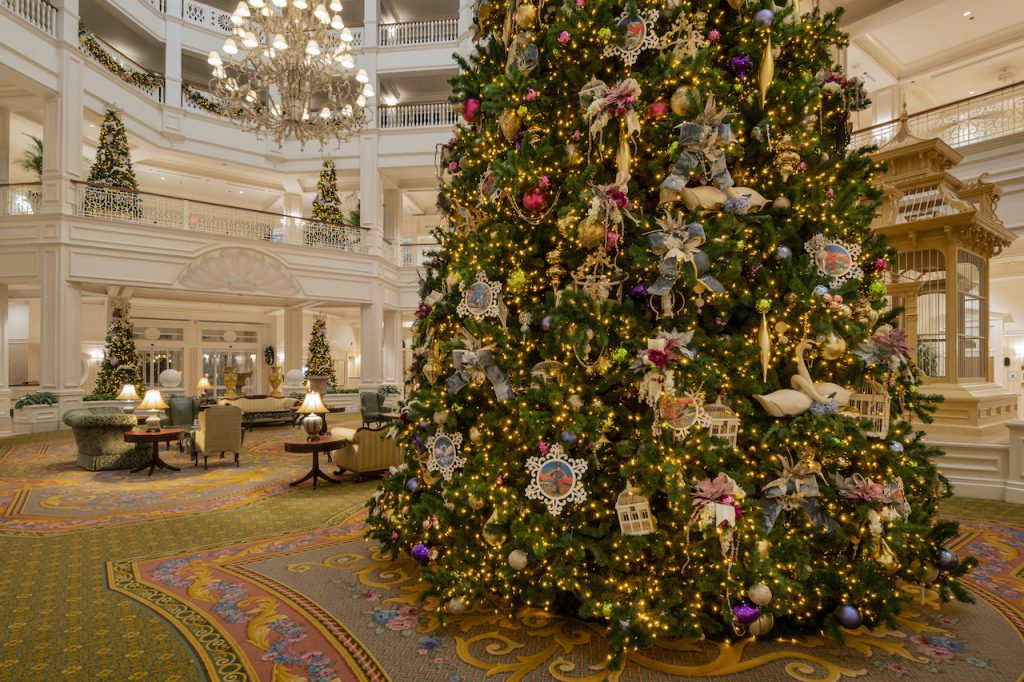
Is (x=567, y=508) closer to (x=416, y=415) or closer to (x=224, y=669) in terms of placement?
(x=416, y=415)

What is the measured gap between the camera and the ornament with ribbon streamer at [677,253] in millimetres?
2521

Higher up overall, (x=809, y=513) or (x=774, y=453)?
(x=774, y=453)

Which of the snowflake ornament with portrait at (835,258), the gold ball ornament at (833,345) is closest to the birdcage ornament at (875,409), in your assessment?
the gold ball ornament at (833,345)

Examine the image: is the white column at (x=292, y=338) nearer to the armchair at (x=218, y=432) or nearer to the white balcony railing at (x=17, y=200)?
the white balcony railing at (x=17, y=200)

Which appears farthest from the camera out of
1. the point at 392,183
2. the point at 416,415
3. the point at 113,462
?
the point at 392,183

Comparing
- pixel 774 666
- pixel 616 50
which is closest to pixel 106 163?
pixel 616 50

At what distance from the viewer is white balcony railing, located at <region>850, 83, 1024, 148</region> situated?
9469 millimetres

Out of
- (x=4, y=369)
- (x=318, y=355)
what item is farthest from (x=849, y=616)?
(x=4, y=369)

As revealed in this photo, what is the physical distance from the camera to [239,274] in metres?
12.5

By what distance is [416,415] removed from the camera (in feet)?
10.6

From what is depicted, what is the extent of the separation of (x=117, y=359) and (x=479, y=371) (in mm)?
12163

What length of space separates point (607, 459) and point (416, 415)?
45.0 inches

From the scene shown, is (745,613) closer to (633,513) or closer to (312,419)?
(633,513)

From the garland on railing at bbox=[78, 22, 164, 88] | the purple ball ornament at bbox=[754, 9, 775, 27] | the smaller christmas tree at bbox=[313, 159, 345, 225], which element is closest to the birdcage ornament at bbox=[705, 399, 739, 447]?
the purple ball ornament at bbox=[754, 9, 775, 27]
